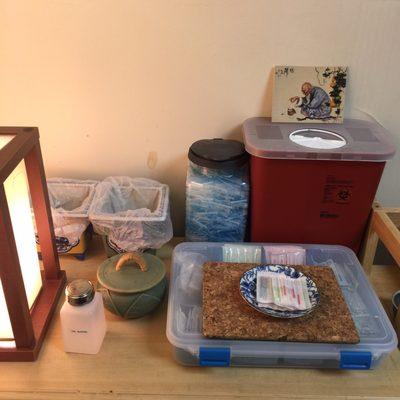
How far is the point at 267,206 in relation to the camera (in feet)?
2.73

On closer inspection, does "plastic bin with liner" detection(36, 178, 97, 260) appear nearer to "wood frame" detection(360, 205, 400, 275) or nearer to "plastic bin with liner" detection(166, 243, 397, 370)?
"plastic bin with liner" detection(166, 243, 397, 370)

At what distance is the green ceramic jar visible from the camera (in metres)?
0.71

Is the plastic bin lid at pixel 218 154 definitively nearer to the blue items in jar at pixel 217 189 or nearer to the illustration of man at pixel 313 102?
the blue items in jar at pixel 217 189

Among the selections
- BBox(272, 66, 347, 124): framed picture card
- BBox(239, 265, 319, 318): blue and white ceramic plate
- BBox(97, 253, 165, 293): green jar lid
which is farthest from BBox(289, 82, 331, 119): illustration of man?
BBox(97, 253, 165, 293): green jar lid

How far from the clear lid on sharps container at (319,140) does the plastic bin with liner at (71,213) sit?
36cm

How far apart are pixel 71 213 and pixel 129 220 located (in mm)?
121

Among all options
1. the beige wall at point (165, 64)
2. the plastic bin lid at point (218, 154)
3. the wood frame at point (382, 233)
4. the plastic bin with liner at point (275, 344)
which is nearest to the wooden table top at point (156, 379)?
the plastic bin with liner at point (275, 344)

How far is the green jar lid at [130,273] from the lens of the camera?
71cm

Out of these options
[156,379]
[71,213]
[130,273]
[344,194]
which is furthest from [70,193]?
[344,194]

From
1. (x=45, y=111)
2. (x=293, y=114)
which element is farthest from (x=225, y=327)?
(x=45, y=111)

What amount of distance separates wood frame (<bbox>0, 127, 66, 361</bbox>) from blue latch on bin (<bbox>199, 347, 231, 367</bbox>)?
26 cm

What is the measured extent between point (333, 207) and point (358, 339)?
0.26m

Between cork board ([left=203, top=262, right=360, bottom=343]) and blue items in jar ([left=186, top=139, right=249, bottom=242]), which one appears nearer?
cork board ([left=203, top=262, right=360, bottom=343])

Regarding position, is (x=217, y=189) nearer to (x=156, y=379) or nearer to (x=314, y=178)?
(x=314, y=178)
